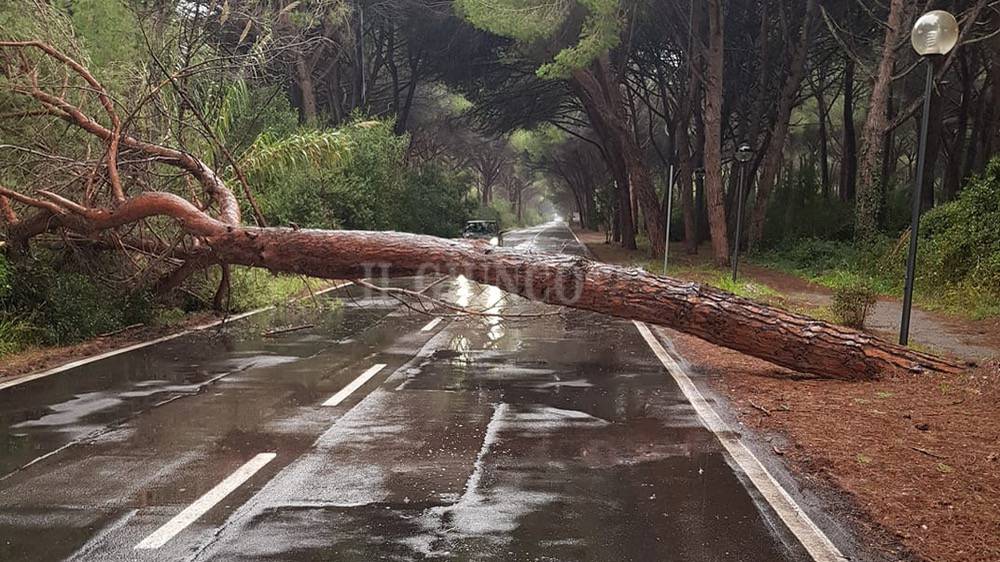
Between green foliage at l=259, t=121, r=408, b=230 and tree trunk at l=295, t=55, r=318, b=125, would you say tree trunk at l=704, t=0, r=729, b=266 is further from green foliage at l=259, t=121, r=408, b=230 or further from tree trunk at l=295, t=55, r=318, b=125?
tree trunk at l=295, t=55, r=318, b=125

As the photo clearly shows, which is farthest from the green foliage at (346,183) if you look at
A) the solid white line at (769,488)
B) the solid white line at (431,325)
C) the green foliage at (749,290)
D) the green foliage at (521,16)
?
the solid white line at (769,488)

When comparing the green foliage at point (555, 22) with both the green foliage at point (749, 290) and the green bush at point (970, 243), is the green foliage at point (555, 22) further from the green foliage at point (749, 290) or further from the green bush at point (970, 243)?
the green bush at point (970, 243)

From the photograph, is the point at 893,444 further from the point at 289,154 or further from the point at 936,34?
the point at 289,154

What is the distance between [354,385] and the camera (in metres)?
8.77

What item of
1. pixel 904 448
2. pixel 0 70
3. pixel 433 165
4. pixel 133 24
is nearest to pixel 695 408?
pixel 904 448

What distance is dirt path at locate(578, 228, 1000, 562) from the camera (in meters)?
4.58

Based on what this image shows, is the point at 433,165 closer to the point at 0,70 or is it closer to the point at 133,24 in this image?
the point at 133,24

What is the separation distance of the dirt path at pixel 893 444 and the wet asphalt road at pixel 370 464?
632 mm

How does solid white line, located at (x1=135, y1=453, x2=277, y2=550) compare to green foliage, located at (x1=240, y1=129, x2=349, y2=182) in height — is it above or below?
below

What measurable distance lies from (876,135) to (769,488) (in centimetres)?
1789

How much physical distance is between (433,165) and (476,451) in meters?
35.3

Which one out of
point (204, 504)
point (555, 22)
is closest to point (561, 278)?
point (204, 504)

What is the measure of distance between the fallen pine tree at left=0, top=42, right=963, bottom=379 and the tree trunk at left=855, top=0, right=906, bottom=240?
1277cm

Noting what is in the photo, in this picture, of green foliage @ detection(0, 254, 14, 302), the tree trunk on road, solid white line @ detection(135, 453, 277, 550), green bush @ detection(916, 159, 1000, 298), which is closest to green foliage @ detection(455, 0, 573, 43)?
green bush @ detection(916, 159, 1000, 298)
